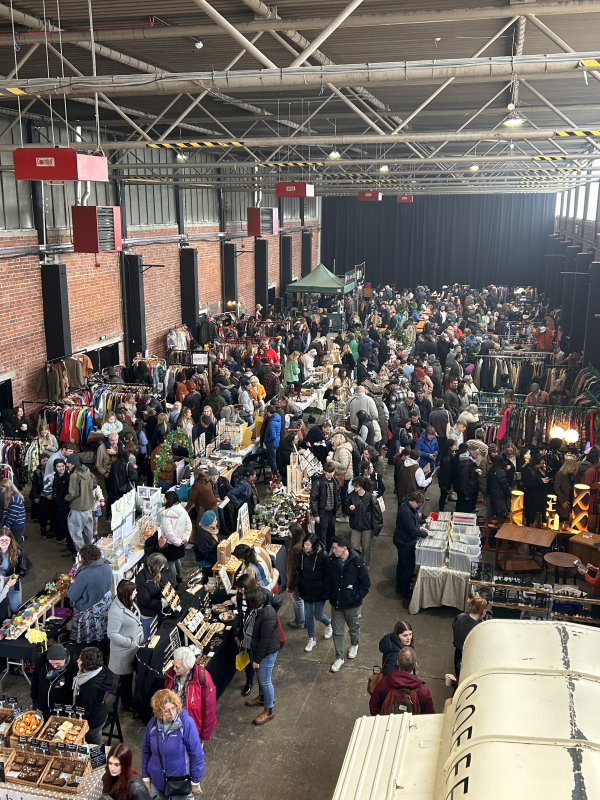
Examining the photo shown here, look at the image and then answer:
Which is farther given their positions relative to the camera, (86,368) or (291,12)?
(86,368)

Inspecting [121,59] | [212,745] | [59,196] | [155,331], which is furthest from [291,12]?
[155,331]

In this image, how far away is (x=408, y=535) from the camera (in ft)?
25.7

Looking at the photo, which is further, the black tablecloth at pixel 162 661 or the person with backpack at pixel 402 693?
the black tablecloth at pixel 162 661

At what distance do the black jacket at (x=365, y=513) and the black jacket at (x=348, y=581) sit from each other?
4.57ft

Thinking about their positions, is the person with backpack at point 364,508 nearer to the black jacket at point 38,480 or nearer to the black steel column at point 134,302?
the black jacket at point 38,480

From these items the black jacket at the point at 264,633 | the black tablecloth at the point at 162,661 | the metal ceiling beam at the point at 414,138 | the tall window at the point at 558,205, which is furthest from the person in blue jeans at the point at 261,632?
the tall window at the point at 558,205

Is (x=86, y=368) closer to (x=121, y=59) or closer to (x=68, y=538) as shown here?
(x=68, y=538)

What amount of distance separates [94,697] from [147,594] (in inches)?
47.9

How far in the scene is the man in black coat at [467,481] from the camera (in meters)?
9.28

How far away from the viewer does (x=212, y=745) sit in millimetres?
5812

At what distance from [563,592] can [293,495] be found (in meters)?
3.54

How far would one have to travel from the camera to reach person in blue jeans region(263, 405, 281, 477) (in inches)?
420

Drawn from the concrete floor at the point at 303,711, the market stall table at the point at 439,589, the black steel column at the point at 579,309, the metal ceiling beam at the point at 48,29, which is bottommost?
the concrete floor at the point at 303,711

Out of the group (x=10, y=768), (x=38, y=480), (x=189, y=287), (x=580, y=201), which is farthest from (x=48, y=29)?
(x=580, y=201)
